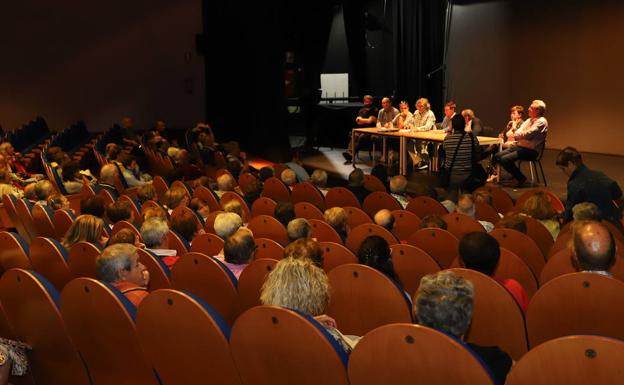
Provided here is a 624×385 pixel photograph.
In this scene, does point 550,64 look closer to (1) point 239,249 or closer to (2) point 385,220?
(2) point 385,220

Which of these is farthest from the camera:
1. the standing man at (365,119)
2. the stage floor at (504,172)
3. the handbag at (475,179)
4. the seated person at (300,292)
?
the standing man at (365,119)

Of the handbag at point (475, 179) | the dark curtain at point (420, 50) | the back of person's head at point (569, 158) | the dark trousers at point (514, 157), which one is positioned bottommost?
the handbag at point (475, 179)

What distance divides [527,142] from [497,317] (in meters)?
6.61

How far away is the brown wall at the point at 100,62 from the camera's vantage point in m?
14.5

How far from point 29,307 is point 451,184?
6121 mm

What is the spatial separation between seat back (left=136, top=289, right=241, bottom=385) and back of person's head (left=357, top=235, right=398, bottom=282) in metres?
1.11

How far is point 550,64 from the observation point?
13086mm

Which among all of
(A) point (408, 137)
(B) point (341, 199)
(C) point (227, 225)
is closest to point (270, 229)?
(C) point (227, 225)

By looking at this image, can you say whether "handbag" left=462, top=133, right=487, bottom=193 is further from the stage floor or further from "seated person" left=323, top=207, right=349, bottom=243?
"seated person" left=323, top=207, right=349, bottom=243

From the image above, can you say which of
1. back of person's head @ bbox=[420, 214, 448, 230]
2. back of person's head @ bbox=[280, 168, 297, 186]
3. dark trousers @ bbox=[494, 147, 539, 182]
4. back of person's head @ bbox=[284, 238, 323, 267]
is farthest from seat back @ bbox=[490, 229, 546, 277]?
dark trousers @ bbox=[494, 147, 539, 182]

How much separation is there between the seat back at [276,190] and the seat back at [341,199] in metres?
Result: 0.61

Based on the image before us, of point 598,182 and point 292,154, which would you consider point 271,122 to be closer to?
point 292,154

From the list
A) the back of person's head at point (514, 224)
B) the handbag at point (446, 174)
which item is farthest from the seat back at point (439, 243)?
the handbag at point (446, 174)

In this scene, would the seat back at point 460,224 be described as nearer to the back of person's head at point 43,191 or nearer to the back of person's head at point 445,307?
the back of person's head at point 445,307
